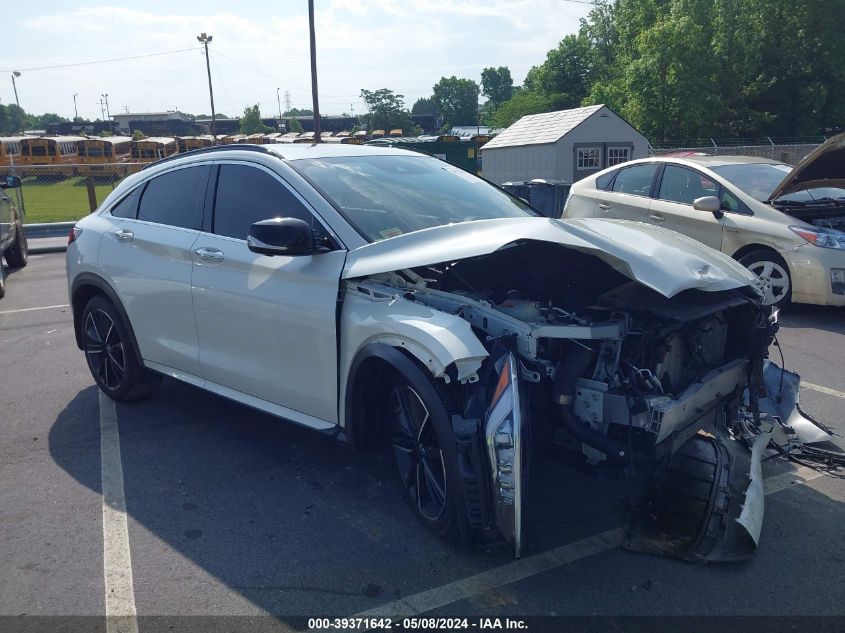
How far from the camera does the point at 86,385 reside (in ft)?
20.1

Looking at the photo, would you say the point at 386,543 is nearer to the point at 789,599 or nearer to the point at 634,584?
the point at 634,584

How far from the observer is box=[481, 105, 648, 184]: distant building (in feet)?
63.0

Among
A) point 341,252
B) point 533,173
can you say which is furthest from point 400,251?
point 533,173

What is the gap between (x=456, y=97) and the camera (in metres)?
131

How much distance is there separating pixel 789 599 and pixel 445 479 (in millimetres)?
1466

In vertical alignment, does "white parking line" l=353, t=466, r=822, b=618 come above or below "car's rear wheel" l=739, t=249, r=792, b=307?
below

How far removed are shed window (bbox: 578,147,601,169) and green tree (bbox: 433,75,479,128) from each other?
10890cm

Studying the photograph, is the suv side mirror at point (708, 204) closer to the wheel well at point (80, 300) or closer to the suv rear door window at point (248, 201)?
the suv rear door window at point (248, 201)

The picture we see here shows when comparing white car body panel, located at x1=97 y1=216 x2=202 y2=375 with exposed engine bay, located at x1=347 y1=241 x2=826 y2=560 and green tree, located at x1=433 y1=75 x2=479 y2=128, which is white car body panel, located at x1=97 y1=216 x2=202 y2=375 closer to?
exposed engine bay, located at x1=347 y1=241 x2=826 y2=560

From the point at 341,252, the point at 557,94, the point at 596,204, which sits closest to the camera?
the point at 341,252

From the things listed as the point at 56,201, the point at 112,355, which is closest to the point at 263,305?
the point at 112,355

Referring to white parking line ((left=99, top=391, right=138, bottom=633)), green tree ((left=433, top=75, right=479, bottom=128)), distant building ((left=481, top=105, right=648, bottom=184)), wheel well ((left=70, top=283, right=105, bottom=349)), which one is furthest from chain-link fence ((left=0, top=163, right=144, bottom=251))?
green tree ((left=433, top=75, right=479, bottom=128))

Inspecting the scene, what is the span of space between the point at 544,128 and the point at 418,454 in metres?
18.2

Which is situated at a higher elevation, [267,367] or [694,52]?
[694,52]
